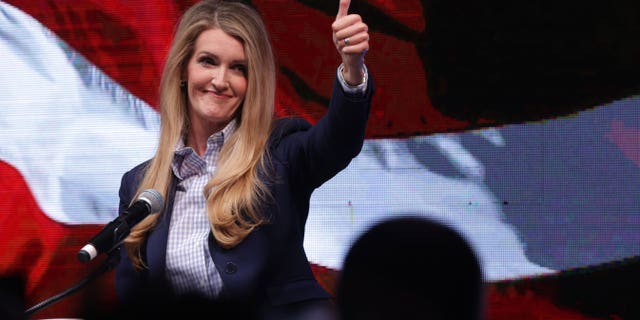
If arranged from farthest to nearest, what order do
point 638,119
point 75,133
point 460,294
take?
point 75,133, point 638,119, point 460,294

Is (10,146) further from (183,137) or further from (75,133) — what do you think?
(183,137)

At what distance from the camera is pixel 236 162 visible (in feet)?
6.41

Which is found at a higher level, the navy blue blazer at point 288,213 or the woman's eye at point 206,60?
the woman's eye at point 206,60

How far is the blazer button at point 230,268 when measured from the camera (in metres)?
1.82

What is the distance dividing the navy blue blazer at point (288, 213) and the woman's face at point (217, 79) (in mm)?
139

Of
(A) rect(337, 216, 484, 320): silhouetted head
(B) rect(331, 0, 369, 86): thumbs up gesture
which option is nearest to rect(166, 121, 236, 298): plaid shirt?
(B) rect(331, 0, 369, 86): thumbs up gesture

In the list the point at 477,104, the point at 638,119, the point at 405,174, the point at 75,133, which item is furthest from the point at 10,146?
the point at 638,119

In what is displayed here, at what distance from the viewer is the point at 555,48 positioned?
3.15m

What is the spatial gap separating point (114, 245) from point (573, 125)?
6.83 ft

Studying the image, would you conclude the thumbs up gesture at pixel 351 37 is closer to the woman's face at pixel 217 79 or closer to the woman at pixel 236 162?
the woman at pixel 236 162

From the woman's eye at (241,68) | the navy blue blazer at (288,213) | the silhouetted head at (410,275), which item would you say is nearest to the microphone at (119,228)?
the navy blue blazer at (288,213)

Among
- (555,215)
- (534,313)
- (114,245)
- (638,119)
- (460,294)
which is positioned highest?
(460,294)

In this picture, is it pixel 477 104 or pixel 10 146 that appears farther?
pixel 10 146

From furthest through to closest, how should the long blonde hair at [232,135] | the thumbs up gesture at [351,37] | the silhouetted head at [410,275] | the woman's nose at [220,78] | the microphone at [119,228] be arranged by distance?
the woman's nose at [220,78] < the long blonde hair at [232,135] < the thumbs up gesture at [351,37] < the microphone at [119,228] < the silhouetted head at [410,275]
